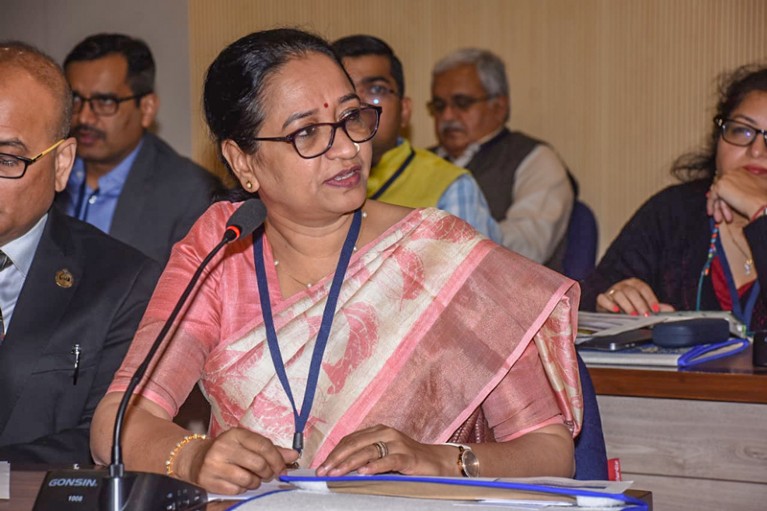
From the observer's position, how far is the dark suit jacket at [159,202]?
4453mm

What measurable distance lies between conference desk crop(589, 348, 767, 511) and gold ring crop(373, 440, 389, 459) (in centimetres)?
101

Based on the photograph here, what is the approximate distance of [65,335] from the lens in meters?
2.35

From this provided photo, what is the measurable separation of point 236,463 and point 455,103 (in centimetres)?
396

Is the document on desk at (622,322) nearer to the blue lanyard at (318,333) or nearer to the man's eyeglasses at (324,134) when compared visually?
the blue lanyard at (318,333)

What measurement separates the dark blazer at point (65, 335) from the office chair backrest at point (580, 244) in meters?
2.45

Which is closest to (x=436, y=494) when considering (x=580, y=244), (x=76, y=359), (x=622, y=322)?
(x=76, y=359)

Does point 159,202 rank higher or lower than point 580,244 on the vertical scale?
higher

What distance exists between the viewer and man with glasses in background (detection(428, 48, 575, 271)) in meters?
5.05

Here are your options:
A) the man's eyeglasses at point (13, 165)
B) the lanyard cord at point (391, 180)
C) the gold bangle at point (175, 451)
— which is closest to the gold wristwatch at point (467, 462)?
the gold bangle at point (175, 451)

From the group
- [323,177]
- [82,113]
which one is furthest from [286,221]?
[82,113]

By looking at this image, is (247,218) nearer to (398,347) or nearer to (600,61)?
(398,347)

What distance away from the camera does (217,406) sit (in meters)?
2.04

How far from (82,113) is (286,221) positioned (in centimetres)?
280

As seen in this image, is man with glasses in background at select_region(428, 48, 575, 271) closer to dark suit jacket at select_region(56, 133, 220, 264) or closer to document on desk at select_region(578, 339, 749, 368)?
dark suit jacket at select_region(56, 133, 220, 264)
